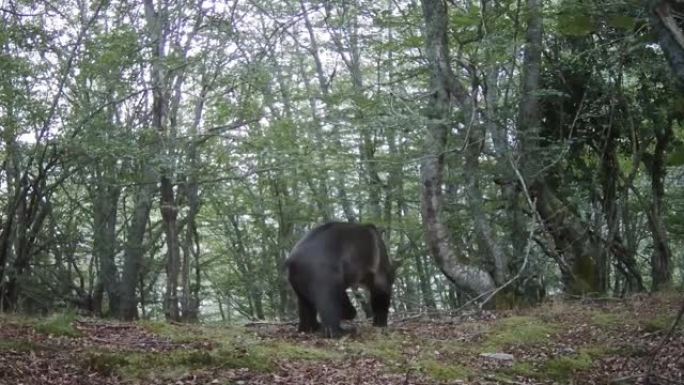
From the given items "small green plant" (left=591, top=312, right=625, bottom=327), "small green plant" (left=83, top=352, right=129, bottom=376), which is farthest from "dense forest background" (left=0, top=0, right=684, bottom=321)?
"small green plant" (left=83, top=352, right=129, bottom=376)

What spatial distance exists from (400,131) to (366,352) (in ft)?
24.3

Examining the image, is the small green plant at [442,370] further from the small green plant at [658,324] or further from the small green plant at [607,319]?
the small green plant at [607,319]

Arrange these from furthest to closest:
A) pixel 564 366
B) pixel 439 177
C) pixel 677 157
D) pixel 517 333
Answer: pixel 677 157 < pixel 439 177 < pixel 517 333 < pixel 564 366

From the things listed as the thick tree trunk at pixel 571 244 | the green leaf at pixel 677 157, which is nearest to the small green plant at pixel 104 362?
the thick tree trunk at pixel 571 244

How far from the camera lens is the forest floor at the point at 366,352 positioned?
6.14m

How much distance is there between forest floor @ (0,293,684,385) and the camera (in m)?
6.14

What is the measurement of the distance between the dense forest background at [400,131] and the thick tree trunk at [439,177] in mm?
32

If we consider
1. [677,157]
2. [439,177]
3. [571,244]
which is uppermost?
[677,157]

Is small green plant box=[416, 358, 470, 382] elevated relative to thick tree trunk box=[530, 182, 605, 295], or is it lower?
lower

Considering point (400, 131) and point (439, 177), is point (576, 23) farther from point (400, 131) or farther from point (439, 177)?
point (400, 131)

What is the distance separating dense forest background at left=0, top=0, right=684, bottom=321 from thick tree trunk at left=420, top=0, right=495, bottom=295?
32 mm

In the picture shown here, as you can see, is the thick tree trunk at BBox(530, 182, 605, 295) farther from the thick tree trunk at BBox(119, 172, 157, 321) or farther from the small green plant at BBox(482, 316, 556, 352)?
the thick tree trunk at BBox(119, 172, 157, 321)

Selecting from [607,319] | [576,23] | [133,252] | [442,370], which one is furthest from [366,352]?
[133,252]

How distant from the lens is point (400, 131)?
47.2 feet
